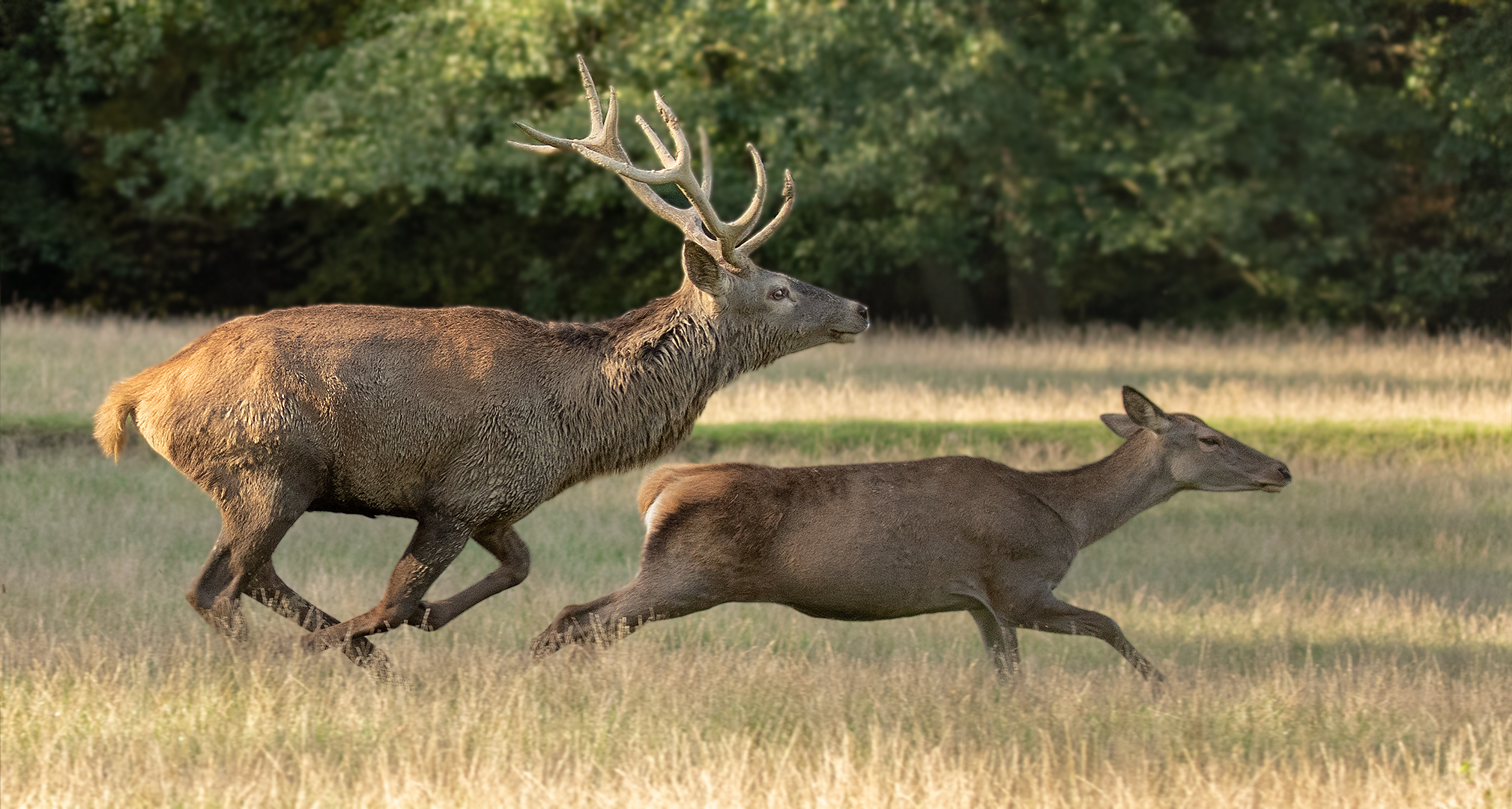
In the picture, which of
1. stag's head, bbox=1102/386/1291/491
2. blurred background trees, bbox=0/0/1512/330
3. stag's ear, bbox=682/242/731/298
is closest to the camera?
stag's ear, bbox=682/242/731/298

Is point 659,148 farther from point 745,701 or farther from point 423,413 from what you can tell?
point 745,701

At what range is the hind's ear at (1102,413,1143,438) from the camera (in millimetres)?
8039

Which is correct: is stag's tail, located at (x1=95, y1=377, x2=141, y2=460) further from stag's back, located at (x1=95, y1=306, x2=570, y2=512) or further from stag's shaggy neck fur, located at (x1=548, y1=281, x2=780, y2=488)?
stag's shaggy neck fur, located at (x1=548, y1=281, x2=780, y2=488)

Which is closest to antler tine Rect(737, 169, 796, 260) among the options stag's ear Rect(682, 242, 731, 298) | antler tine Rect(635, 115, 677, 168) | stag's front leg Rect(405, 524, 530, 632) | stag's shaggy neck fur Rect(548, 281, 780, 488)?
stag's ear Rect(682, 242, 731, 298)

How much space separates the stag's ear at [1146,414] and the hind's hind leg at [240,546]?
3.53m

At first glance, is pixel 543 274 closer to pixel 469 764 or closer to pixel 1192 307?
pixel 1192 307

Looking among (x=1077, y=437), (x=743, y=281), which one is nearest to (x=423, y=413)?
(x=743, y=281)

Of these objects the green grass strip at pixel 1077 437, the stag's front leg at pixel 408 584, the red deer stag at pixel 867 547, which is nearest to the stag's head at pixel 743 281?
the red deer stag at pixel 867 547

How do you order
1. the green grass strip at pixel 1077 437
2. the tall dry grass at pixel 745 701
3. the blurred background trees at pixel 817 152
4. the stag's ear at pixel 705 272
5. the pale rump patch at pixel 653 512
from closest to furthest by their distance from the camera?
the tall dry grass at pixel 745 701 < the pale rump patch at pixel 653 512 < the stag's ear at pixel 705 272 < the green grass strip at pixel 1077 437 < the blurred background trees at pixel 817 152

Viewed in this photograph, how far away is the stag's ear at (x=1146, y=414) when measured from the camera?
7863mm

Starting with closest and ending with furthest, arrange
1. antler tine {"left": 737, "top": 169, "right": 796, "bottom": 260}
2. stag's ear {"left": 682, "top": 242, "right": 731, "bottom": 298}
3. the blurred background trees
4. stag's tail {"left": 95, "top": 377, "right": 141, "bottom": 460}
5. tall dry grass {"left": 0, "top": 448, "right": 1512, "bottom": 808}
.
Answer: tall dry grass {"left": 0, "top": 448, "right": 1512, "bottom": 808}
stag's tail {"left": 95, "top": 377, "right": 141, "bottom": 460}
stag's ear {"left": 682, "top": 242, "right": 731, "bottom": 298}
antler tine {"left": 737, "top": 169, "right": 796, "bottom": 260}
the blurred background trees

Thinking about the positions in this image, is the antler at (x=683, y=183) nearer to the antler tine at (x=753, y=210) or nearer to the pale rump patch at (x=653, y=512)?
the antler tine at (x=753, y=210)

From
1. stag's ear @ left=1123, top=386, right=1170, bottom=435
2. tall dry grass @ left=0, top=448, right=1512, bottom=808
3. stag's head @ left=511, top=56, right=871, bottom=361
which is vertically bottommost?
tall dry grass @ left=0, top=448, right=1512, bottom=808

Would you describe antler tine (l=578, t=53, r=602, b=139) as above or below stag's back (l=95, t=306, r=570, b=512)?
above
